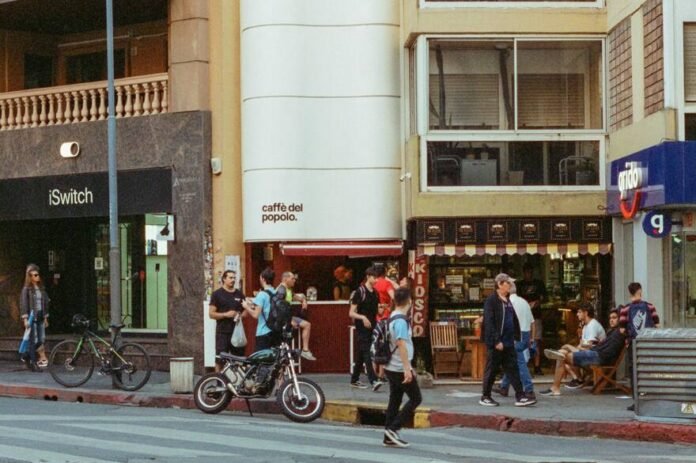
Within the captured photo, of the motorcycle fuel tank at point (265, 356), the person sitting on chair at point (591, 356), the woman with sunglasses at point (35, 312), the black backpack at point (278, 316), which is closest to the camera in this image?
the motorcycle fuel tank at point (265, 356)

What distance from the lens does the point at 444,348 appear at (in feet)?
66.8

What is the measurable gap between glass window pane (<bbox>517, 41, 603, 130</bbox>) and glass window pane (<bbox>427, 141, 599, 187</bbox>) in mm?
436

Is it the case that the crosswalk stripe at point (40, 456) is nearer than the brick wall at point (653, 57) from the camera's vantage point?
Yes

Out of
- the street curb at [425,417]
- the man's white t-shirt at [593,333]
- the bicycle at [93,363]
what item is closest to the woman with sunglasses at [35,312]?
the street curb at [425,417]

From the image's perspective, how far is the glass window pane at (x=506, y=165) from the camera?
20.4m

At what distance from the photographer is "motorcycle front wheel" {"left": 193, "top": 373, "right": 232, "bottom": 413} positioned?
54.1 feet

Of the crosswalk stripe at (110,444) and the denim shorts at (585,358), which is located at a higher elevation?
the denim shorts at (585,358)

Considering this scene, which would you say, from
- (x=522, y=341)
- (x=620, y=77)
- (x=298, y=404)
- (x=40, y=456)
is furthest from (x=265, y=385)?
(x=620, y=77)

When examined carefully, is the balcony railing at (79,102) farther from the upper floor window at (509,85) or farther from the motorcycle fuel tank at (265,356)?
the motorcycle fuel tank at (265,356)

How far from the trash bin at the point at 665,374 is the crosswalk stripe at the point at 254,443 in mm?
3594

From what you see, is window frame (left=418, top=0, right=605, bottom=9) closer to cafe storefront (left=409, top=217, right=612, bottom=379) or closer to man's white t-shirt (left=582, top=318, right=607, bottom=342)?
cafe storefront (left=409, top=217, right=612, bottom=379)

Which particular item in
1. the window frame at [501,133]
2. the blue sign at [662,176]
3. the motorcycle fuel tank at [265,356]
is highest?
the window frame at [501,133]

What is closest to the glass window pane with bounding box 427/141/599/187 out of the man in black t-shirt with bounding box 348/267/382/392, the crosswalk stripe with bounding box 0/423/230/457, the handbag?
the man in black t-shirt with bounding box 348/267/382/392

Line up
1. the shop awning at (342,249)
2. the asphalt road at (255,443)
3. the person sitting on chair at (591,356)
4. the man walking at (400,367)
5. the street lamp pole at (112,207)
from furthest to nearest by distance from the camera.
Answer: the shop awning at (342,249), the street lamp pole at (112,207), the person sitting on chair at (591,356), the man walking at (400,367), the asphalt road at (255,443)
